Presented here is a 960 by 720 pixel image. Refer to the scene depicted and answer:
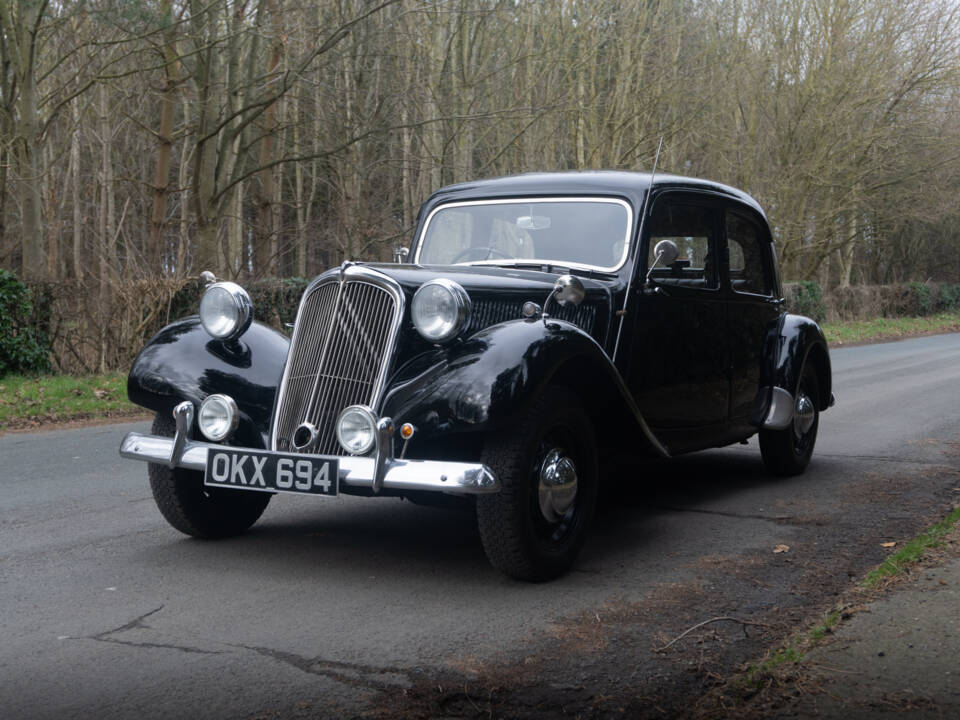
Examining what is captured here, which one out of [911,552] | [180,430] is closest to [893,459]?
[911,552]

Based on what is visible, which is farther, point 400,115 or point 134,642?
point 400,115

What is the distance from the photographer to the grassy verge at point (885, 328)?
26.0m

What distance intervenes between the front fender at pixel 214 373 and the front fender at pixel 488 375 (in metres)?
0.79

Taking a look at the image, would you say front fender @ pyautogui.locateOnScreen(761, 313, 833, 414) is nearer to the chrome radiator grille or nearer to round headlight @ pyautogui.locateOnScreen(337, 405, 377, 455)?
the chrome radiator grille

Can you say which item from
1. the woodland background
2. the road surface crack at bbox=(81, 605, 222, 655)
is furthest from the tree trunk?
the road surface crack at bbox=(81, 605, 222, 655)

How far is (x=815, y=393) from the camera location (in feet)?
25.2

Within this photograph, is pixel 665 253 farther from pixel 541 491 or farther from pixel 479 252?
pixel 541 491

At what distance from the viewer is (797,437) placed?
24.3 ft

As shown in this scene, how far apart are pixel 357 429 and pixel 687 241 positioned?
277cm

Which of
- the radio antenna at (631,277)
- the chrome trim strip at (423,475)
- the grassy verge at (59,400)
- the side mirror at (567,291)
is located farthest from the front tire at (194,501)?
the grassy verge at (59,400)

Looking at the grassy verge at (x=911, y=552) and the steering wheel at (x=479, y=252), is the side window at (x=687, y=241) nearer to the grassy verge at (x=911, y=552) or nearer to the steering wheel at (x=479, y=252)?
the steering wheel at (x=479, y=252)

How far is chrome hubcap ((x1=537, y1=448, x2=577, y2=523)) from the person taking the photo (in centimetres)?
457

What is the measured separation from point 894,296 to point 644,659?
3422cm

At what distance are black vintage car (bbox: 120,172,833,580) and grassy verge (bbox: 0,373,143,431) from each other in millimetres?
5445
